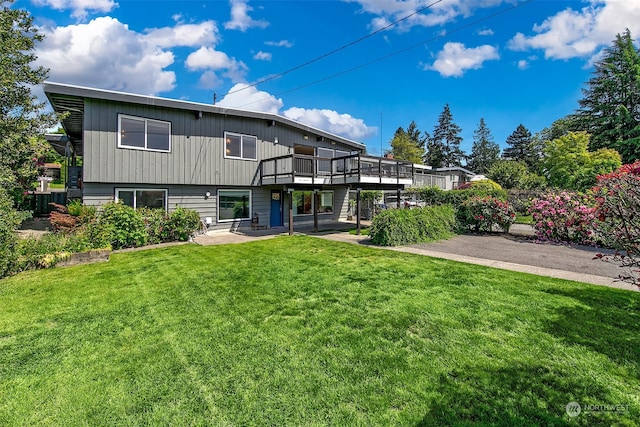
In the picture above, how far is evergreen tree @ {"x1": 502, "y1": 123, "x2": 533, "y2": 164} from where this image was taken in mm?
58000

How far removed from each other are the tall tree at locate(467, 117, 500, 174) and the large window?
50667mm

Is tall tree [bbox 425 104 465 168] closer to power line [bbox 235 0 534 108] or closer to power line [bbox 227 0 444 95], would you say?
power line [bbox 235 0 534 108]

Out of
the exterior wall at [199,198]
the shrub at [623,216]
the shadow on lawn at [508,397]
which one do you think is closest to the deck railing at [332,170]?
the exterior wall at [199,198]

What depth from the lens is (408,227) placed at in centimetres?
1072

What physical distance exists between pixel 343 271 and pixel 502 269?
3756 mm

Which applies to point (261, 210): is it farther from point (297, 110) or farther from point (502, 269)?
point (297, 110)

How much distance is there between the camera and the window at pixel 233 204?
1362 cm

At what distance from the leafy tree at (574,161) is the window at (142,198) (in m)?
27.6

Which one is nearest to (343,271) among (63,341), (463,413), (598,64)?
(463,413)

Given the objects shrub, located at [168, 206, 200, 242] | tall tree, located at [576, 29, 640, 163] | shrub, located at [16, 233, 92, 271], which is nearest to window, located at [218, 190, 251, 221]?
shrub, located at [168, 206, 200, 242]

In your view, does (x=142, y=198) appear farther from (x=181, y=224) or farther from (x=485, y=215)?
(x=485, y=215)

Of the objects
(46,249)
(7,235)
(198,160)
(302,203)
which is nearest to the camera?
(7,235)

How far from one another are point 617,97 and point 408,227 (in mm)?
34527

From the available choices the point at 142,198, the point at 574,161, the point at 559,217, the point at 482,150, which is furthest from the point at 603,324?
the point at 482,150
